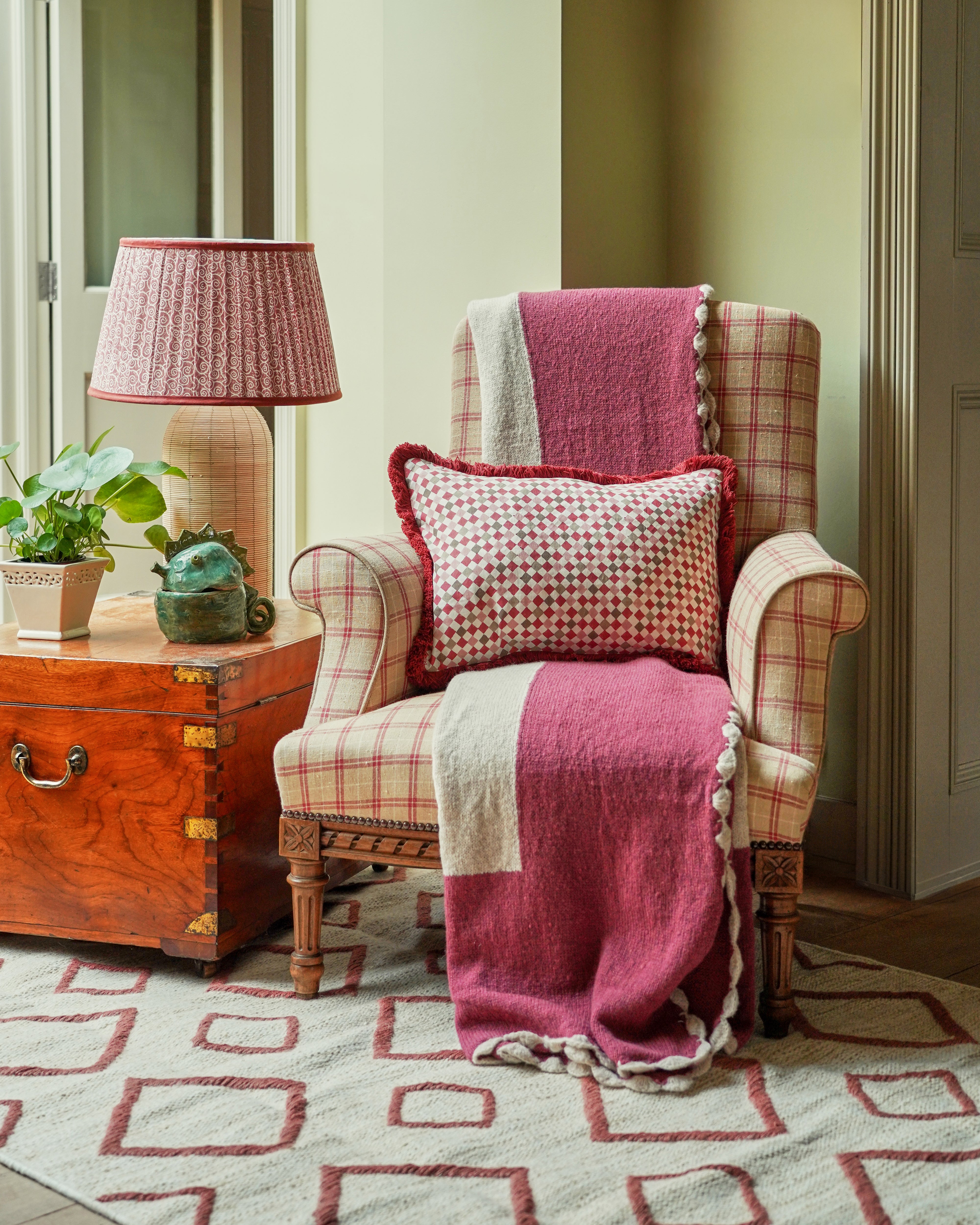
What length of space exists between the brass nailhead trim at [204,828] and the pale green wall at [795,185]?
1182mm

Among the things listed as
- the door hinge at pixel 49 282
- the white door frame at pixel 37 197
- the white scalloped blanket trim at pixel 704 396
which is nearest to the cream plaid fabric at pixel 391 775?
the white scalloped blanket trim at pixel 704 396

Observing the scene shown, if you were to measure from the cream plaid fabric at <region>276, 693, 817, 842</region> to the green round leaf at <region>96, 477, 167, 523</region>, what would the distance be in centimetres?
51

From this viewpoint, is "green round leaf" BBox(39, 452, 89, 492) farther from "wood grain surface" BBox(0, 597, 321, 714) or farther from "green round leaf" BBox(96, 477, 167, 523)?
"wood grain surface" BBox(0, 597, 321, 714)

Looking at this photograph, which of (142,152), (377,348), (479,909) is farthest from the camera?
(142,152)

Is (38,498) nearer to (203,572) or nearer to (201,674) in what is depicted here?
(203,572)

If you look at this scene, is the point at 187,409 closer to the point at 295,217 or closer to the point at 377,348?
the point at 377,348

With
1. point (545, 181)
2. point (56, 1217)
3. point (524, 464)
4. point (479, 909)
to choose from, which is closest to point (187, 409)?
point (524, 464)

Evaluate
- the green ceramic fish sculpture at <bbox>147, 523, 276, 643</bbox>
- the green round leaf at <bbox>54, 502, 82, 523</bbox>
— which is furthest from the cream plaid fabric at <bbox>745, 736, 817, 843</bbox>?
the green round leaf at <bbox>54, 502, 82, 523</bbox>

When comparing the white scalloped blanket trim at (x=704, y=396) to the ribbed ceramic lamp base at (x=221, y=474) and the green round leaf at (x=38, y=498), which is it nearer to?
the ribbed ceramic lamp base at (x=221, y=474)

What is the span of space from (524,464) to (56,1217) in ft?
4.33

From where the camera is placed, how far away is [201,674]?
6.05 feet

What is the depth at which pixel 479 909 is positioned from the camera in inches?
66.3

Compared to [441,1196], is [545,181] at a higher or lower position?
higher

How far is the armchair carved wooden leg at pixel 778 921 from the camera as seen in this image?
166cm
